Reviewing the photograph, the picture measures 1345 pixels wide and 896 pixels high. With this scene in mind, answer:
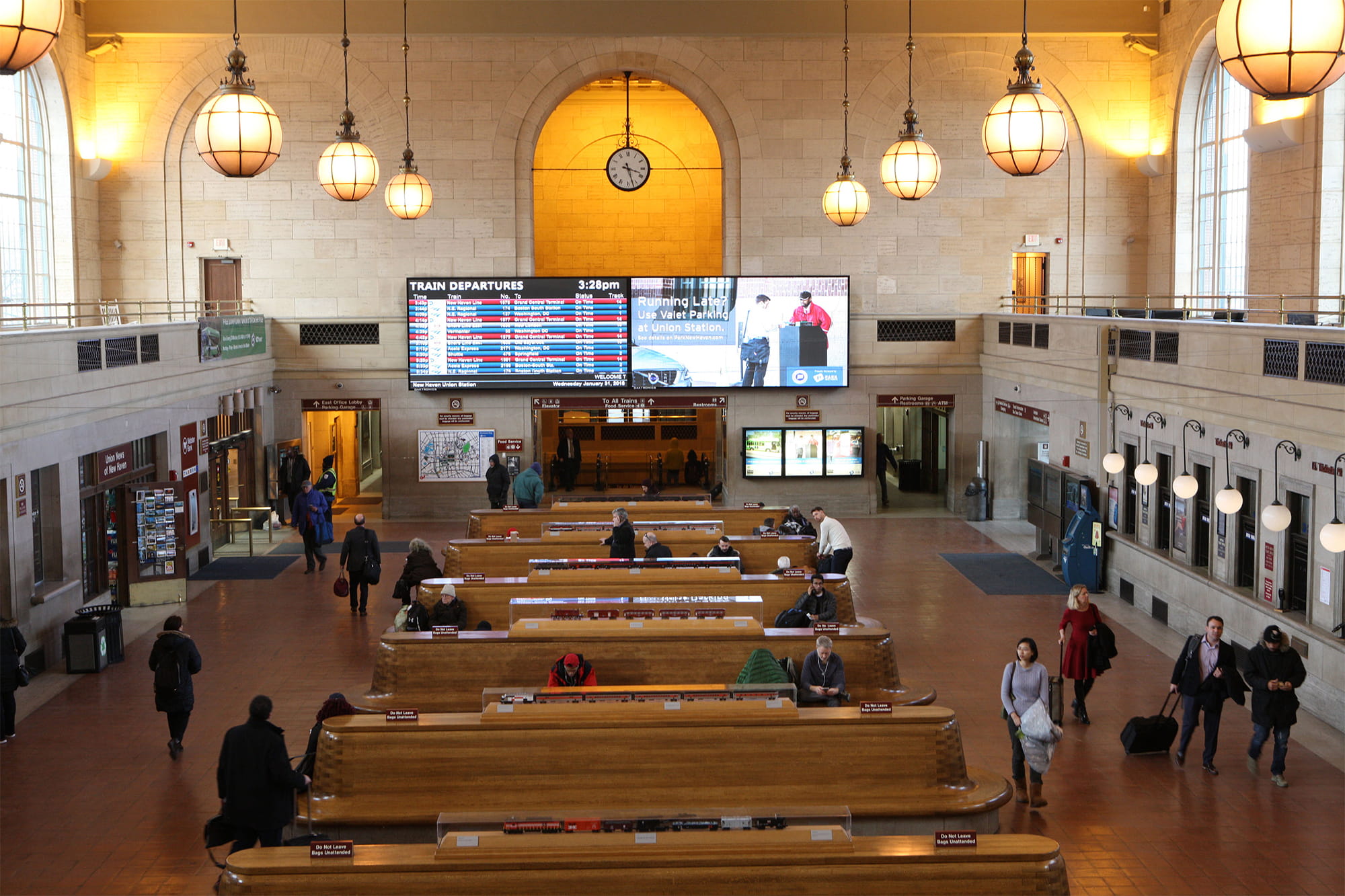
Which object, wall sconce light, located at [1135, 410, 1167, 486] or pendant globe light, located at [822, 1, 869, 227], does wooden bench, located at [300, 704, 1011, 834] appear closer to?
wall sconce light, located at [1135, 410, 1167, 486]

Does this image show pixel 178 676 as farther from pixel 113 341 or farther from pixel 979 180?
pixel 979 180

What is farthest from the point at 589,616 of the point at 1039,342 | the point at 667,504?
the point at 1039,342

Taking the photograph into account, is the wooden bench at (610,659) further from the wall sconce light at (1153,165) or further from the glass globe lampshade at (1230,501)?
the wall sconce light at (1153,165)

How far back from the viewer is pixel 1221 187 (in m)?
22.2

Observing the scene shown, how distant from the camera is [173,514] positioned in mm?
16828

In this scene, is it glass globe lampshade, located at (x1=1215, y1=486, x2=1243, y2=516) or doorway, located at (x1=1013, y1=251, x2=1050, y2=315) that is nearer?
glass globe lampshade, located at (x1=1215, y1=486, x2=1243, y2=516)

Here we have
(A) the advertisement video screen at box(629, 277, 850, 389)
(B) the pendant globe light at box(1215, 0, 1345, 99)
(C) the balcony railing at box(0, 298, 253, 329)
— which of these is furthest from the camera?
(A) the advertisement video screen at box(629, 277, 850, 389)

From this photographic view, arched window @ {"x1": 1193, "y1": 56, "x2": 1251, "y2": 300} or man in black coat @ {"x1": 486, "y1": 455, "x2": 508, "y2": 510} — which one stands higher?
arched window @ {"x1": 1193, "y1": 56, "x2": 1251, "y2": 300}

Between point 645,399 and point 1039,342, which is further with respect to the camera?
point 645,399

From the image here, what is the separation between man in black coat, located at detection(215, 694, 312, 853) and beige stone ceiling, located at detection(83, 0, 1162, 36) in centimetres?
1845

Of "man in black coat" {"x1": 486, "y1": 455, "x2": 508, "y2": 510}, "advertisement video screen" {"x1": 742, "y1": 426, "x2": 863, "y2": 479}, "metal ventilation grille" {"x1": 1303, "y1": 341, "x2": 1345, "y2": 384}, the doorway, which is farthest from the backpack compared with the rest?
the doorway

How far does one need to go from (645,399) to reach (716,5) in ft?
24.7

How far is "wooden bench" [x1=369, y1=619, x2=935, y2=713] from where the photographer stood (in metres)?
10.9

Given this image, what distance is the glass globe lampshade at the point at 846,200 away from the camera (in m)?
18.5
